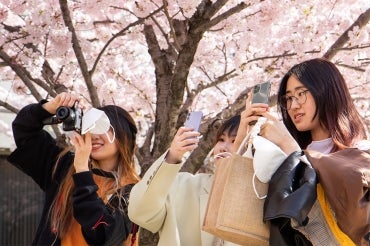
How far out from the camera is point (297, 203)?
142cm

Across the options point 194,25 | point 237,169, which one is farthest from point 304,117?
point 194,25

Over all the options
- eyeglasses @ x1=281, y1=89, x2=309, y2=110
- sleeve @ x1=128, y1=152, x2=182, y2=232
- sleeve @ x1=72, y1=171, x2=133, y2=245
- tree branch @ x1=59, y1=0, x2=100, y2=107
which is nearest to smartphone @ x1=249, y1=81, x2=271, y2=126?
eyeglasses @ x1=281, y1=89, x2=309, y2=110

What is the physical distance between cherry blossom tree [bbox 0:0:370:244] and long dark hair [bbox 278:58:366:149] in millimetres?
1354

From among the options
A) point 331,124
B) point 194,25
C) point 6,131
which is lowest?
point 6,131

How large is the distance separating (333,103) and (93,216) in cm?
95

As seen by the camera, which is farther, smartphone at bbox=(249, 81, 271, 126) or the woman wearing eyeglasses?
smartphone at bbox=(249, 81, 271, 126)

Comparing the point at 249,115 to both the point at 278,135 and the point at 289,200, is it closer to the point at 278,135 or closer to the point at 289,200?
the point at 278,135

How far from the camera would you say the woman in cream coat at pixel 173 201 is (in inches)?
75.2

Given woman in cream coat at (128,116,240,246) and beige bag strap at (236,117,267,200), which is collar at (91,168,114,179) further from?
beige bag strap at (236,117,267,200)

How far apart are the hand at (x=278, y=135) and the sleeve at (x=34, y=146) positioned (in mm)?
1098

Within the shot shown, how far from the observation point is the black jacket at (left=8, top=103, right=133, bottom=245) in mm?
2041

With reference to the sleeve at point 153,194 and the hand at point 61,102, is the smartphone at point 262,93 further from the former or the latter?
the hand at point 61,102

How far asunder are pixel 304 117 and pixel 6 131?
20.5 ft

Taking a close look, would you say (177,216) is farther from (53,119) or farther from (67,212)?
(53,119)
